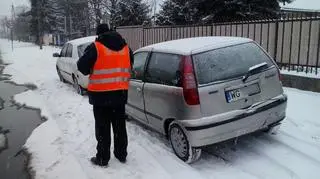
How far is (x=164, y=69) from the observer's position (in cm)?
572

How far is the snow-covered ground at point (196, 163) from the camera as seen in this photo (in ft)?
16.2

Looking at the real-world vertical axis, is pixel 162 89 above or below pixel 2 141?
above

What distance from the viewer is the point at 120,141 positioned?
214 inches

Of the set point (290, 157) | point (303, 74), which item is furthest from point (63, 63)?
point (290, 157)

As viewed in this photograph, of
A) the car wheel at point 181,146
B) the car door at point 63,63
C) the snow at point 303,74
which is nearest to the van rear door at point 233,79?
the car wheel at point 181,146

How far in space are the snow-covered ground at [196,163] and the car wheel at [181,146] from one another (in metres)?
0.09

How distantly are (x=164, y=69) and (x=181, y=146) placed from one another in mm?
1168

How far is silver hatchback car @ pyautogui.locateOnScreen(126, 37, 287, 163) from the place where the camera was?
4.97m

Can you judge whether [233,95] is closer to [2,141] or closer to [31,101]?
[2,141]

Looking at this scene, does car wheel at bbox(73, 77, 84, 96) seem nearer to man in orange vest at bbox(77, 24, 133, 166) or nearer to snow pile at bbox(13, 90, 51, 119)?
snow pile at bbox(13, 90, 51, 119)

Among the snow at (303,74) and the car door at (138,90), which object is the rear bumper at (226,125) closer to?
the car door at (138,90)

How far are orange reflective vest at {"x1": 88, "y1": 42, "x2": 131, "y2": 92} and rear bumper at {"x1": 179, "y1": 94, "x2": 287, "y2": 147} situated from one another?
102 cm

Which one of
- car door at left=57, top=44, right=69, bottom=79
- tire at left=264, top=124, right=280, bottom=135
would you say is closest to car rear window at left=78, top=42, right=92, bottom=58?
car door at left=57, top=44, right=69, bottom=79

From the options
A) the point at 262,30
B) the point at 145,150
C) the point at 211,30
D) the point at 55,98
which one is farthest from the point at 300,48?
the point at 55,98
